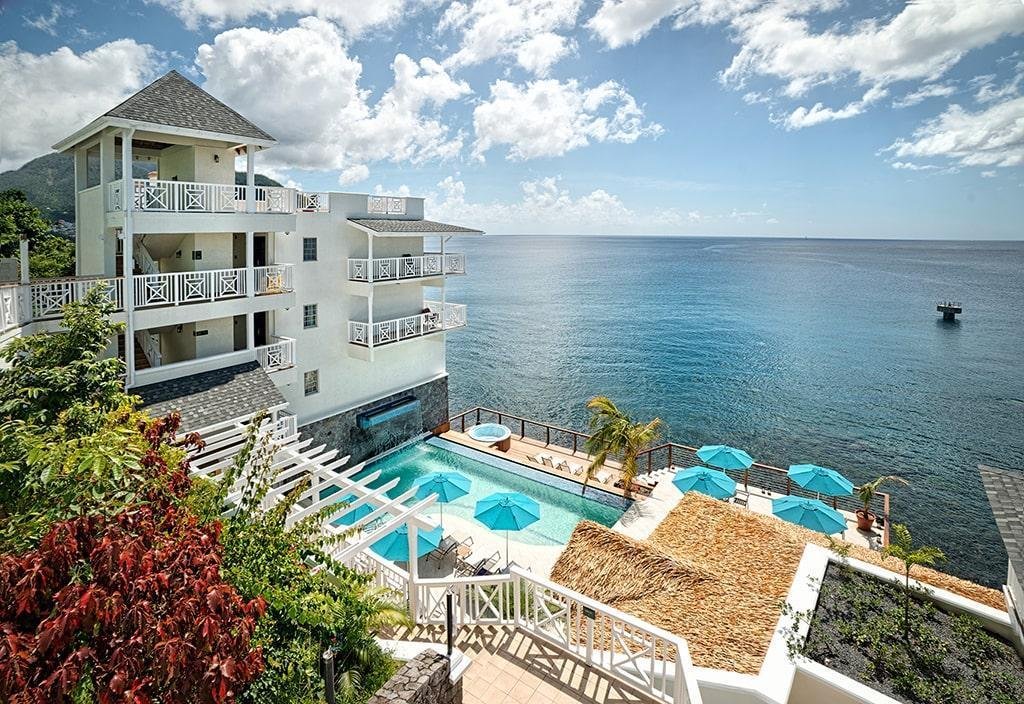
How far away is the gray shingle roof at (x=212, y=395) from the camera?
12898mm

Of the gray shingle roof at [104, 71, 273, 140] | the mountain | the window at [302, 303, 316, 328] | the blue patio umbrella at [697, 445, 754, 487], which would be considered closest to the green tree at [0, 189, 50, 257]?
the mountain

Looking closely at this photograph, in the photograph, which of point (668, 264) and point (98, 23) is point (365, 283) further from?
point (668, 264)

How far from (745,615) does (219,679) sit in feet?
28.4

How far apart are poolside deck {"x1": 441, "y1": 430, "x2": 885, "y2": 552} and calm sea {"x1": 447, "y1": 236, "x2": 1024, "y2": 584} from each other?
26.4 feet

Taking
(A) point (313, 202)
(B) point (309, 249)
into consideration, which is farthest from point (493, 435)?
(A) point (313, 202)

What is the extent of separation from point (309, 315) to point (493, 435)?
9.95 metres

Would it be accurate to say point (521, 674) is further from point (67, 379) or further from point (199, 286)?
point (199, 286)

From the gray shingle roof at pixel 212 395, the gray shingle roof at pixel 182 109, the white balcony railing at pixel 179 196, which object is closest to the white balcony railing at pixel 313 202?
the white balcony railing at pixel 179 196

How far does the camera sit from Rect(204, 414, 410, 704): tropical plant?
5.54m

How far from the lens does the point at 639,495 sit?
66.8ft

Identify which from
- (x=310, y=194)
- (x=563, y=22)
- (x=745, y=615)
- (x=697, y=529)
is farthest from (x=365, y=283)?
(x=745, y=615)

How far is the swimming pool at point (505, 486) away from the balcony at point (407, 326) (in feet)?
17.1

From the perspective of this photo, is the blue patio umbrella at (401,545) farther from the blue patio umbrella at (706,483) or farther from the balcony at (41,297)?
the blue patio umbrella at (706,483)

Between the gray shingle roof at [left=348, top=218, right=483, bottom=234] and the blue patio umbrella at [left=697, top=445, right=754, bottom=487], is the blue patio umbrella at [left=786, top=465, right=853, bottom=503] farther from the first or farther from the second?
the gray shingle roof at [left=348, top=218, right=483, bottom=234]
